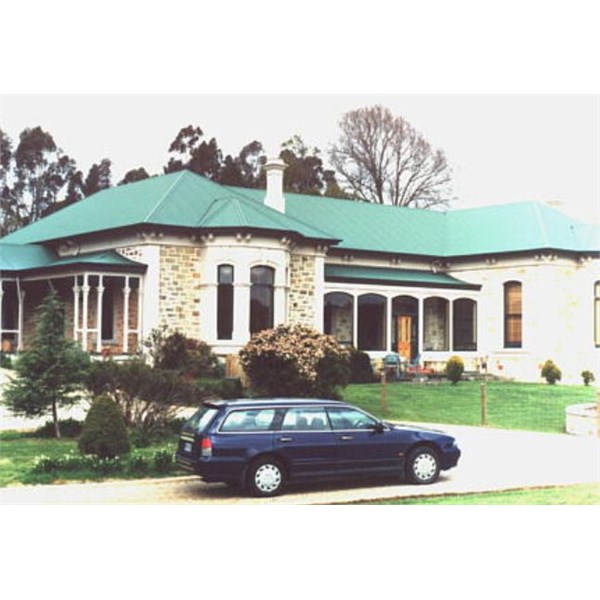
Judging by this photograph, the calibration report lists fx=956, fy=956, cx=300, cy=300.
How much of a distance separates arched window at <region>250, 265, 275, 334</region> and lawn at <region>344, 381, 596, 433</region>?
3316 mm

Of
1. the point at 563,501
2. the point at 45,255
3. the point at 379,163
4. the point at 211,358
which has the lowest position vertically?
the point at 563,501

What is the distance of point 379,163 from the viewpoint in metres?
24.2

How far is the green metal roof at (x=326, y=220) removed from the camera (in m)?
25.0

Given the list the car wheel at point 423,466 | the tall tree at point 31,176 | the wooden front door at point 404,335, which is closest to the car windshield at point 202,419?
the car wheel at point 423,466

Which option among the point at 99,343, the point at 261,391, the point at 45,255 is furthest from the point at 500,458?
the point at 45,255

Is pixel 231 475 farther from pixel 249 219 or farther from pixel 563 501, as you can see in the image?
pixel 249 219

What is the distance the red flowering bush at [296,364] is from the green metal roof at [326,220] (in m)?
6.71

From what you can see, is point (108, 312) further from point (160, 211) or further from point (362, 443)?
point (362, 443)

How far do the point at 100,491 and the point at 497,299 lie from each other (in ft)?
71.3

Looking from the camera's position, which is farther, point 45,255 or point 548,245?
point 548,245

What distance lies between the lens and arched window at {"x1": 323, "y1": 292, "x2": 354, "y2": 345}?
1131 inches

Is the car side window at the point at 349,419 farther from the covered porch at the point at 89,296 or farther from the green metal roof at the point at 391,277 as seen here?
the green metal roof at the point at 391,277

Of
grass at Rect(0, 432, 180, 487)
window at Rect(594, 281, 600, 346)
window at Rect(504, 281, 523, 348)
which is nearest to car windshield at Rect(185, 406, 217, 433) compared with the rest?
grass at Rect(0, 432, 180, 487)

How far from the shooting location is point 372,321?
30.0 meters
